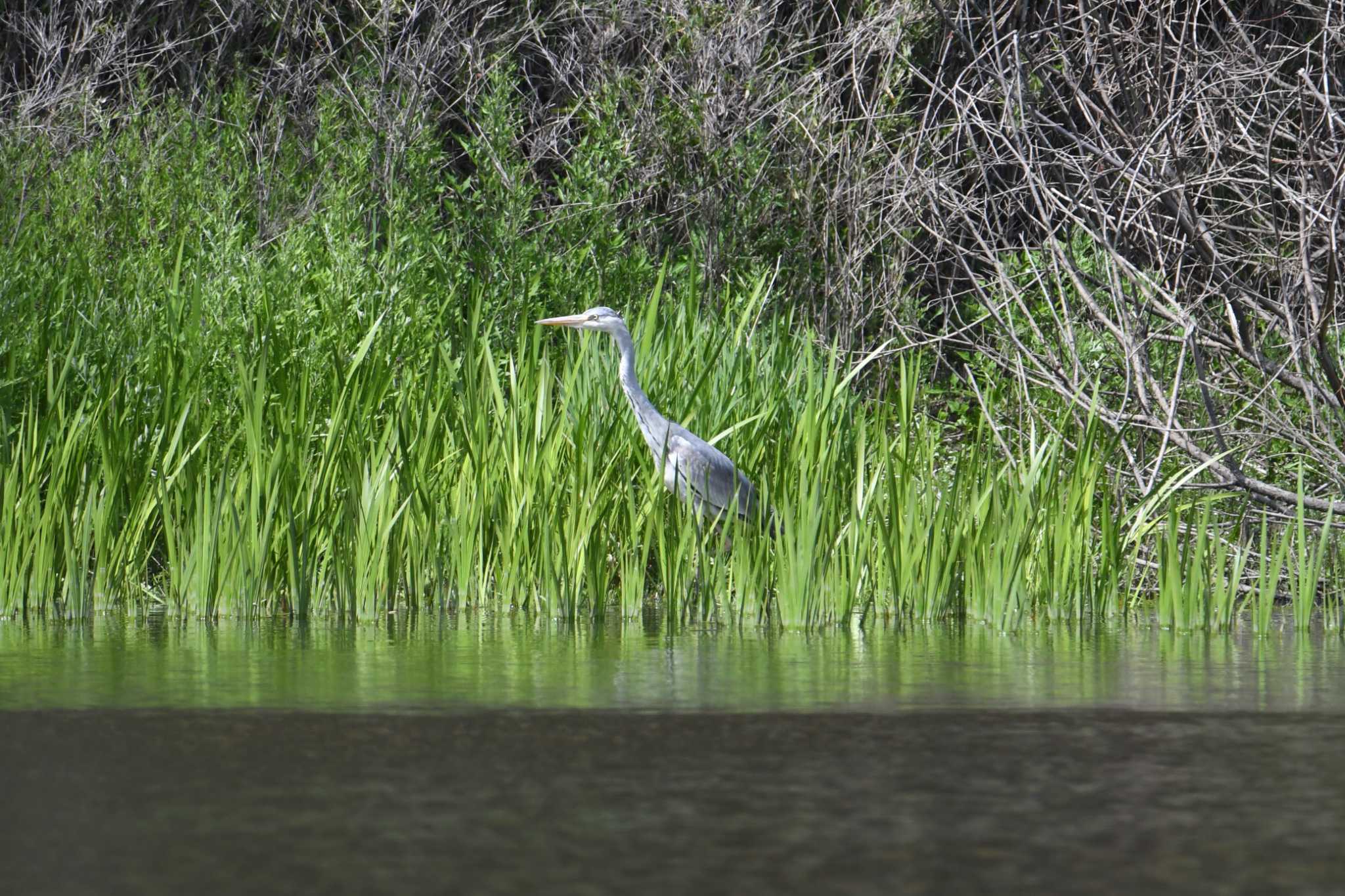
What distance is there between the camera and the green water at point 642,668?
3637 mm

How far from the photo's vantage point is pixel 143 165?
8.62 meters

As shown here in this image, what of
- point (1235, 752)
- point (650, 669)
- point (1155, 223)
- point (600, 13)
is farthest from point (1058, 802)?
point (600, 13)

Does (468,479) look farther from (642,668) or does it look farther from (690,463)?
(642,668)

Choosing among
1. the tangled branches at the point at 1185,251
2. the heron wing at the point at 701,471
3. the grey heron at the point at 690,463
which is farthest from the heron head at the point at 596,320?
the tangled branches at the point at 1185,251

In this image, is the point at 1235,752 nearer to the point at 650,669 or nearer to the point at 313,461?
the point at 650,669

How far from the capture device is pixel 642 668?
4.20 metres

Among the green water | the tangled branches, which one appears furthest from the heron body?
the tangled branches

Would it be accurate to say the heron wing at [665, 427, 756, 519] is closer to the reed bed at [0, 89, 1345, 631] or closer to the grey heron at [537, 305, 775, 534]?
the grey heron at [537, 305, 775, 534]

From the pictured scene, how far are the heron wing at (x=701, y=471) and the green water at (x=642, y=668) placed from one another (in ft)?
3.05

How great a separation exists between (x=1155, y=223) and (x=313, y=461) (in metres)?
3.99

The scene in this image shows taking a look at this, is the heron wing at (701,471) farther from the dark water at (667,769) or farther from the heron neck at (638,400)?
the dark water at (667,769)

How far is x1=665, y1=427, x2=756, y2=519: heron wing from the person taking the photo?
6.19 meters

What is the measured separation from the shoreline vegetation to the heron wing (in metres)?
0.17

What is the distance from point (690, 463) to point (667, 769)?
342cm
